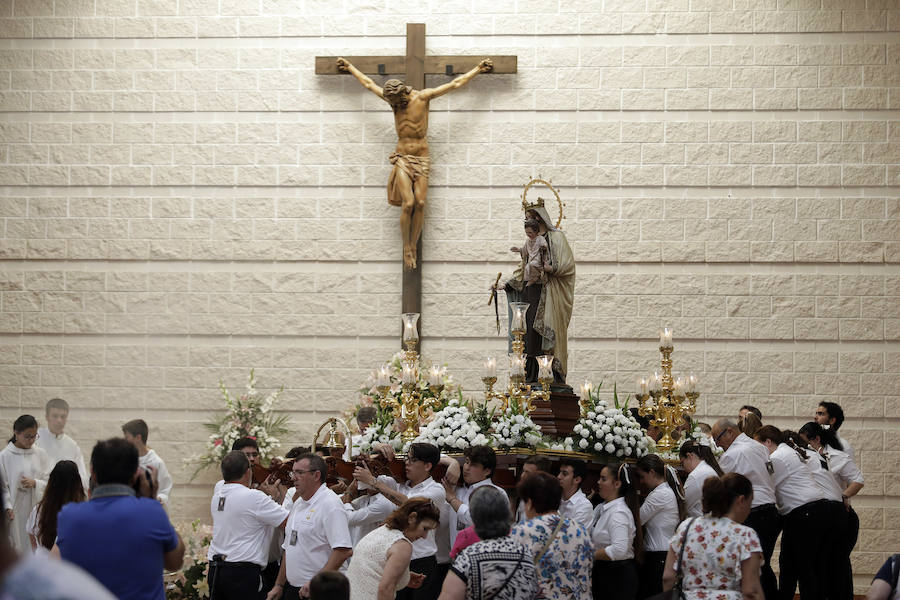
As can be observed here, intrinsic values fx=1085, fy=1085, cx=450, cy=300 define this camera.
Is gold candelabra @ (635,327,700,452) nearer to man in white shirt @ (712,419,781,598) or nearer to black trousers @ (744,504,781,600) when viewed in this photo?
man in white shirt @ (712,419,781,598)

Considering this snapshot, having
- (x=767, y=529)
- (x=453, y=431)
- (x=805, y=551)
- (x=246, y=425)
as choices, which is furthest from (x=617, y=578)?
(x=246, y=425)

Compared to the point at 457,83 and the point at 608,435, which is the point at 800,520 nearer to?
the point at 608,435

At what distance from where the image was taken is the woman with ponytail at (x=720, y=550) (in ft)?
16.0

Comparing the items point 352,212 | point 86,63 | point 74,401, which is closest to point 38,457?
point 74,401

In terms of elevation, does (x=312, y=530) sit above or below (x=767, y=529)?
above

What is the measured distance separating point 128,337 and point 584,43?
5693 millimetres

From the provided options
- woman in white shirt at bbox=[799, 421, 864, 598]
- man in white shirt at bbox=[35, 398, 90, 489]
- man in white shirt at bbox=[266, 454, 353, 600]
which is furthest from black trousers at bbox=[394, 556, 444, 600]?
man in white shirt at bbox=[35, 398, 90, 489]

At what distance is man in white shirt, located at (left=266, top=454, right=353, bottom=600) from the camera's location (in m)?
5.77

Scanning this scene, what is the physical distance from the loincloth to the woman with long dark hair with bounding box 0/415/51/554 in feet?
14.2

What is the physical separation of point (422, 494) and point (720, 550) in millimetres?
1844

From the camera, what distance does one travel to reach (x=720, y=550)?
4.91 meters

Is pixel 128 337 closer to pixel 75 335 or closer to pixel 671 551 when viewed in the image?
pixel 75 335

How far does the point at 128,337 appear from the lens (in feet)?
37.1

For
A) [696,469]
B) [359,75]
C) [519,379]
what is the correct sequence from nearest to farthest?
[696,469]
[519,379]
[359,75]
